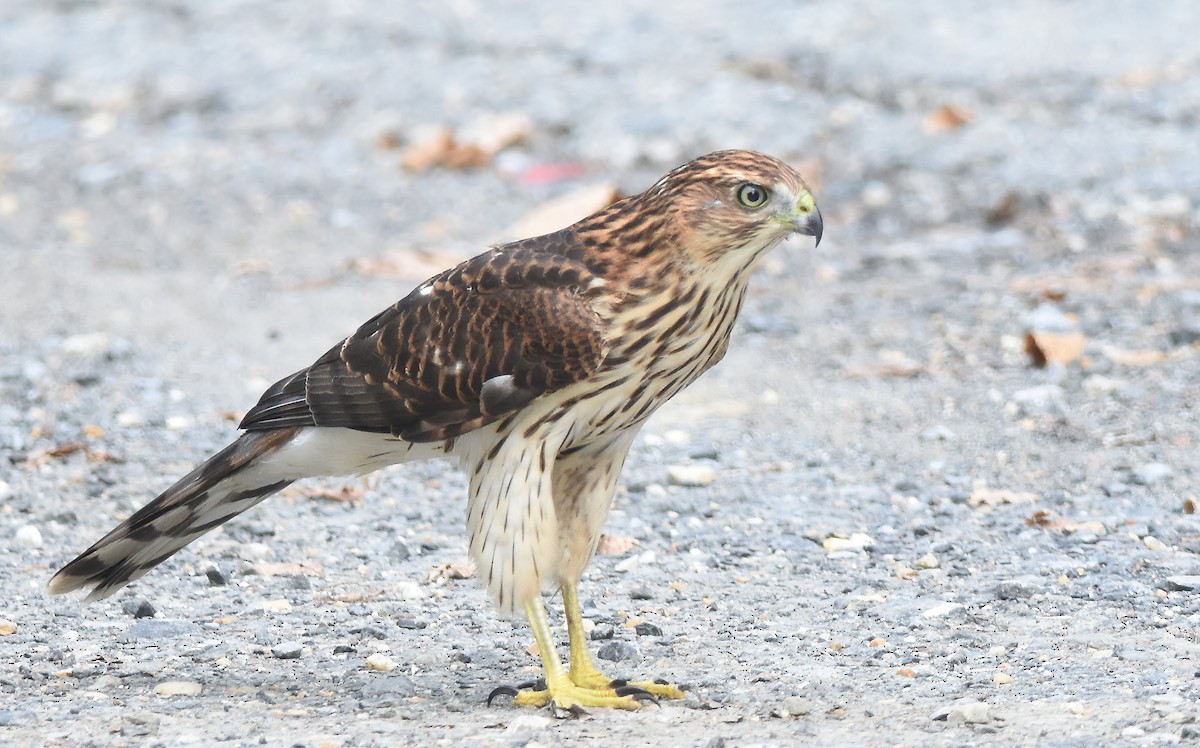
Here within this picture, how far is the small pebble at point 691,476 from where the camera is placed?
6.23 m

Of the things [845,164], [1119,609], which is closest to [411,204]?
[845,164]

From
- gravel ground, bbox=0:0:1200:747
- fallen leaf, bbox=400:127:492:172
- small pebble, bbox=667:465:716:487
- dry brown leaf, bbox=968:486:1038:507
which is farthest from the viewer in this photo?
fallen leaf, bbox=400:127:492:172

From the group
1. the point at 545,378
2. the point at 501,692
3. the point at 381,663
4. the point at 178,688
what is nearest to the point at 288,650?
the point at 381,663

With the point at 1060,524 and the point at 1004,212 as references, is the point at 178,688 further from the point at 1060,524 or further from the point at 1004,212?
the point at 1004,212

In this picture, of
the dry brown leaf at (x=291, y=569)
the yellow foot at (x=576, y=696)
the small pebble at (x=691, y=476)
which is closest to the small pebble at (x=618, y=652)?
the yellow foot at (x=576, y=696)

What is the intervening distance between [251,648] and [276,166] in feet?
19.8

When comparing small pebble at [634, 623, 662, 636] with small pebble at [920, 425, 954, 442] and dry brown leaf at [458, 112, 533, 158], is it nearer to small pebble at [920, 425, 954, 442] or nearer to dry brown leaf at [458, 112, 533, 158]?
small pebble at [920, 425, 954, 442]

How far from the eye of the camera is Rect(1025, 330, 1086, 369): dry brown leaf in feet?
23.5

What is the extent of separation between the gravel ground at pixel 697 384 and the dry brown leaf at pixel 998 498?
1cm

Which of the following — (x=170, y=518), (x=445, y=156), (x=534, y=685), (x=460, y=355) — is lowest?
(x=534, y=685)

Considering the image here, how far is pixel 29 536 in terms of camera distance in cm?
566

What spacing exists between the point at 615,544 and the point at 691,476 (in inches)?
26.7

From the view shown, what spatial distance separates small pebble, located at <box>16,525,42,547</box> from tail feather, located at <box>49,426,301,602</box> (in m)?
0.88

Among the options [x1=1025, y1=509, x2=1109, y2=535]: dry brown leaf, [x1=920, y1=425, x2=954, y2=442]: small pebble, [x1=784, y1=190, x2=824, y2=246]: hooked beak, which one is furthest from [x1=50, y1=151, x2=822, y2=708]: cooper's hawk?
[x1=920, y1=425, x2=954, y2=442]: small pebble
